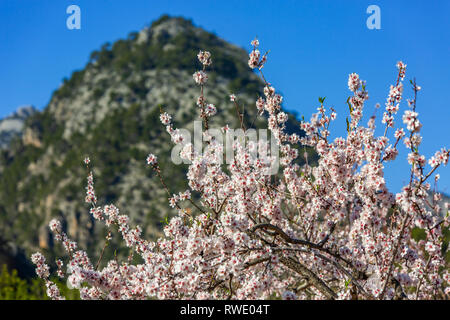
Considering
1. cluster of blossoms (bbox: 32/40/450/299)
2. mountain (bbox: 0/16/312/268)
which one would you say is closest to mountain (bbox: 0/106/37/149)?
mountain (bbox: 0/16/312/268)

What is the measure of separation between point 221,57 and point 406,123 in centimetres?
9582

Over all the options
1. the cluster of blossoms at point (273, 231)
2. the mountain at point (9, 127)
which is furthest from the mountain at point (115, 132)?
the mountain at point (9, 127)

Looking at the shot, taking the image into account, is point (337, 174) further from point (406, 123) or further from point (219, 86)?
point (219, 86)

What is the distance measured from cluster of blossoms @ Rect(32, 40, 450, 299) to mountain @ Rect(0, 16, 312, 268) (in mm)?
55161

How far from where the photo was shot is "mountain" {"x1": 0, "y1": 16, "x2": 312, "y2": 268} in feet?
230

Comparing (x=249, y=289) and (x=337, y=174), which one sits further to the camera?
(x=337, y=174)

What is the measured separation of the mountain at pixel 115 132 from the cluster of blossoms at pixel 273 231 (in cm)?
5516

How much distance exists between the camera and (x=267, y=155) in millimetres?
6949

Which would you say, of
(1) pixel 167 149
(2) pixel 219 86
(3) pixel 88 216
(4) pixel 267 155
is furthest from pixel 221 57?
(4) pixel 267 155

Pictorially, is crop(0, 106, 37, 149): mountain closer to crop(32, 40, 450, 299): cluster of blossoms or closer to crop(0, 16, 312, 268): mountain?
crop(0, 16, 312, 268): mountain

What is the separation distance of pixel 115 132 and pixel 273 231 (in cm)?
7653

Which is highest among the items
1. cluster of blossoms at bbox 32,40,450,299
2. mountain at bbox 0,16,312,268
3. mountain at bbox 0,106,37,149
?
mountain at bbox 0,106,37,149

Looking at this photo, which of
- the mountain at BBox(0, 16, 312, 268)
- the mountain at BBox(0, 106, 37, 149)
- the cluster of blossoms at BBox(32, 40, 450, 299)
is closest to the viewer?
the cluster of blossoms at BBox(32, 40, 450, 299)

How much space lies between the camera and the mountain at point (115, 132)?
70188mm
